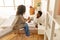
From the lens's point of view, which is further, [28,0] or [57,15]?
[28,0]

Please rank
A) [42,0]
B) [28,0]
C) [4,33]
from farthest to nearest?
[28,0] < [42,0] < [4,33]

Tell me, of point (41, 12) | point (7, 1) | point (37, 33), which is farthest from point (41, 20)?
point (7, 1)

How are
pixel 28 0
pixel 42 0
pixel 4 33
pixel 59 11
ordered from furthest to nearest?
1. pixel 28 0
2. pixel 42 0
3. pixel 59 11
4. pixel 4 33

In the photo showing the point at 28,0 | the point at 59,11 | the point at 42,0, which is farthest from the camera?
the point at 28,0

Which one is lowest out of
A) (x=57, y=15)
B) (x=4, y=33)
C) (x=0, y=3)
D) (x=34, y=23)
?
(x=34, y=23)

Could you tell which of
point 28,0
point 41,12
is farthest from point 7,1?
point 41,12

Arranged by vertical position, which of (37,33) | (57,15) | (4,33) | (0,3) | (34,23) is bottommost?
(37,33)

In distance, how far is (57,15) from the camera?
3.51 ft

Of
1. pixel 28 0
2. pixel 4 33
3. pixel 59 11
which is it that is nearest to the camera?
pixel 4 33

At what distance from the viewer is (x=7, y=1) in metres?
2.20

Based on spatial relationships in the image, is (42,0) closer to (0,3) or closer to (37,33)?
(37,33)

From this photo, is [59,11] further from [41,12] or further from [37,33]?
[37,33]

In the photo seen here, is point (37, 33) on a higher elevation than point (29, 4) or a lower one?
lower

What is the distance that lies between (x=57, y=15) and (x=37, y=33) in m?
1.26
